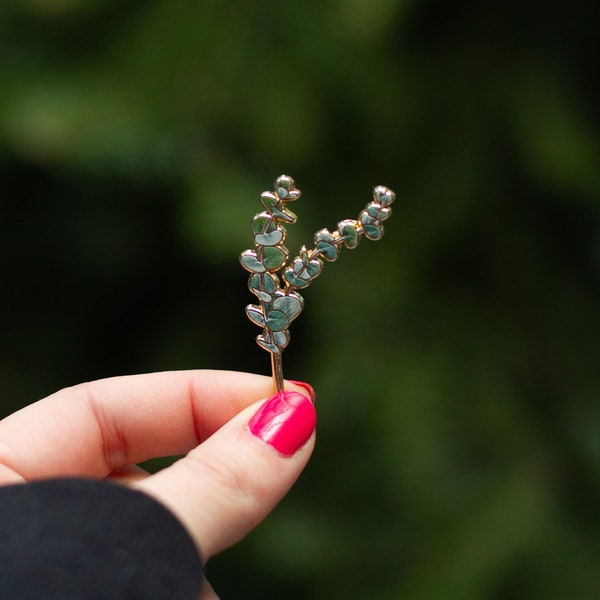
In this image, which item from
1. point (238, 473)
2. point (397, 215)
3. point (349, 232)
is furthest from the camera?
point (397, 215)

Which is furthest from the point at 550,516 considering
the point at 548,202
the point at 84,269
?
the point at 84,269

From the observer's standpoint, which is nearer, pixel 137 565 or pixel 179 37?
pixel 137 565

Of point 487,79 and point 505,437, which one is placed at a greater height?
point 487,79

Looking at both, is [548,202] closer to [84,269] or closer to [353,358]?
[353,358]

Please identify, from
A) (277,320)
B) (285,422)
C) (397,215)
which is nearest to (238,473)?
(285,422)

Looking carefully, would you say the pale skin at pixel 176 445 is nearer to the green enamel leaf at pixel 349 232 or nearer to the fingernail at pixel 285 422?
the fingernail at pixel 285 422

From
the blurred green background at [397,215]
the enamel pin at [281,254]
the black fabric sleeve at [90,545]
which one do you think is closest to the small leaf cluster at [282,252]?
the enamel pin at [281,254]

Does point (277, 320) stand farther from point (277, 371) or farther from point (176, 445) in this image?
point (176, 445)
